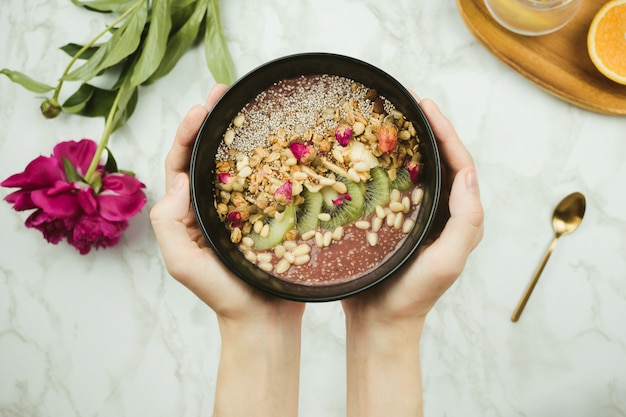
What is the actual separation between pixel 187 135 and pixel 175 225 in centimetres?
16

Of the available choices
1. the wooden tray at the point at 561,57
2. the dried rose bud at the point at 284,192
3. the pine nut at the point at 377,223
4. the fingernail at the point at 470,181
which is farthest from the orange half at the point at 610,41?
the dried rose bud at the point at 284,192

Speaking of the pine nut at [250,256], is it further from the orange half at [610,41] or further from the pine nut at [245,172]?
the orange half at [610,41]

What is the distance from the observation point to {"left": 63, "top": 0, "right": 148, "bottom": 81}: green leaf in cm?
109

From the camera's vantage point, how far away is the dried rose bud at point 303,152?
918 millimetres

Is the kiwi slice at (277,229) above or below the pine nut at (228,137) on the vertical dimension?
below

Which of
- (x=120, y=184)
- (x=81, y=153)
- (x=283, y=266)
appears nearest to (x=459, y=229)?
(x=283, y=266)

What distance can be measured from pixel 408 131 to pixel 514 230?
0.42 metres

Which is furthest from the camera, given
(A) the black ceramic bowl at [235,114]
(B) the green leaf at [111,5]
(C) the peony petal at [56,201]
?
(B) the green leaf at [111,5]

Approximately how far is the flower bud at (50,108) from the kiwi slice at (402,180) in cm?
71

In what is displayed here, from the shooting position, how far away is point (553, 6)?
42.6 inches

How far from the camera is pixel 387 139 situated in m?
0.91

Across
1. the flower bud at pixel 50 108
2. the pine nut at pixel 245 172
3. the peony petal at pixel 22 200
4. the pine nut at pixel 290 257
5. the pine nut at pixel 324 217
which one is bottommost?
the peony petal at pixel 22 200

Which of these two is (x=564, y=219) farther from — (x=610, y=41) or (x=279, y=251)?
(x=279, y=251)

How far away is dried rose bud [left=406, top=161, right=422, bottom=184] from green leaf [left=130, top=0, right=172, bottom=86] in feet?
1.71
